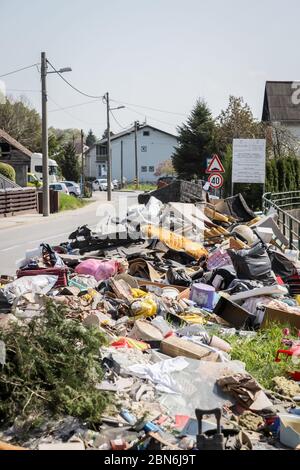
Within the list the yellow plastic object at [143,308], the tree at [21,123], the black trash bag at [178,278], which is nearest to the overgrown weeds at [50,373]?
the yellow plastic object at [143,308]

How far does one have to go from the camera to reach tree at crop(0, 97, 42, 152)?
72500 mm

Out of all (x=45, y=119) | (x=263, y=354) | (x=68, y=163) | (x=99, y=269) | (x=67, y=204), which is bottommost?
(x=67, y=204)

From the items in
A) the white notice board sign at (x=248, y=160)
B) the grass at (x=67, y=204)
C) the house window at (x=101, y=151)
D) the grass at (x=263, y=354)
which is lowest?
the grass at (x=67, y=204)

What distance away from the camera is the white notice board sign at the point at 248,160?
2556 centimetres

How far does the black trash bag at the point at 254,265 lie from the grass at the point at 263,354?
7.44 feet

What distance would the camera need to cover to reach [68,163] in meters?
77.4

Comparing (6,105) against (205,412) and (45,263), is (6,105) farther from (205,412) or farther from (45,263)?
(205,412)

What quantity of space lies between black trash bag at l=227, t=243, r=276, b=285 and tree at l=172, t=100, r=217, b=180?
159ft

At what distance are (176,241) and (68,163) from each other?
65327 mm

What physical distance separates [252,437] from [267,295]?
4.38 m

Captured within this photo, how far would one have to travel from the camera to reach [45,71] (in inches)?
1224

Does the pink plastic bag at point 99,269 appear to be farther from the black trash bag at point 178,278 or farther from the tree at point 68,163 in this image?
the tree at point 68,163

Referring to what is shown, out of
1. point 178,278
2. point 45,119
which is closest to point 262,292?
point 178,278

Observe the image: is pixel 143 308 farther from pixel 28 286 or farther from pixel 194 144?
pixel 194 144
